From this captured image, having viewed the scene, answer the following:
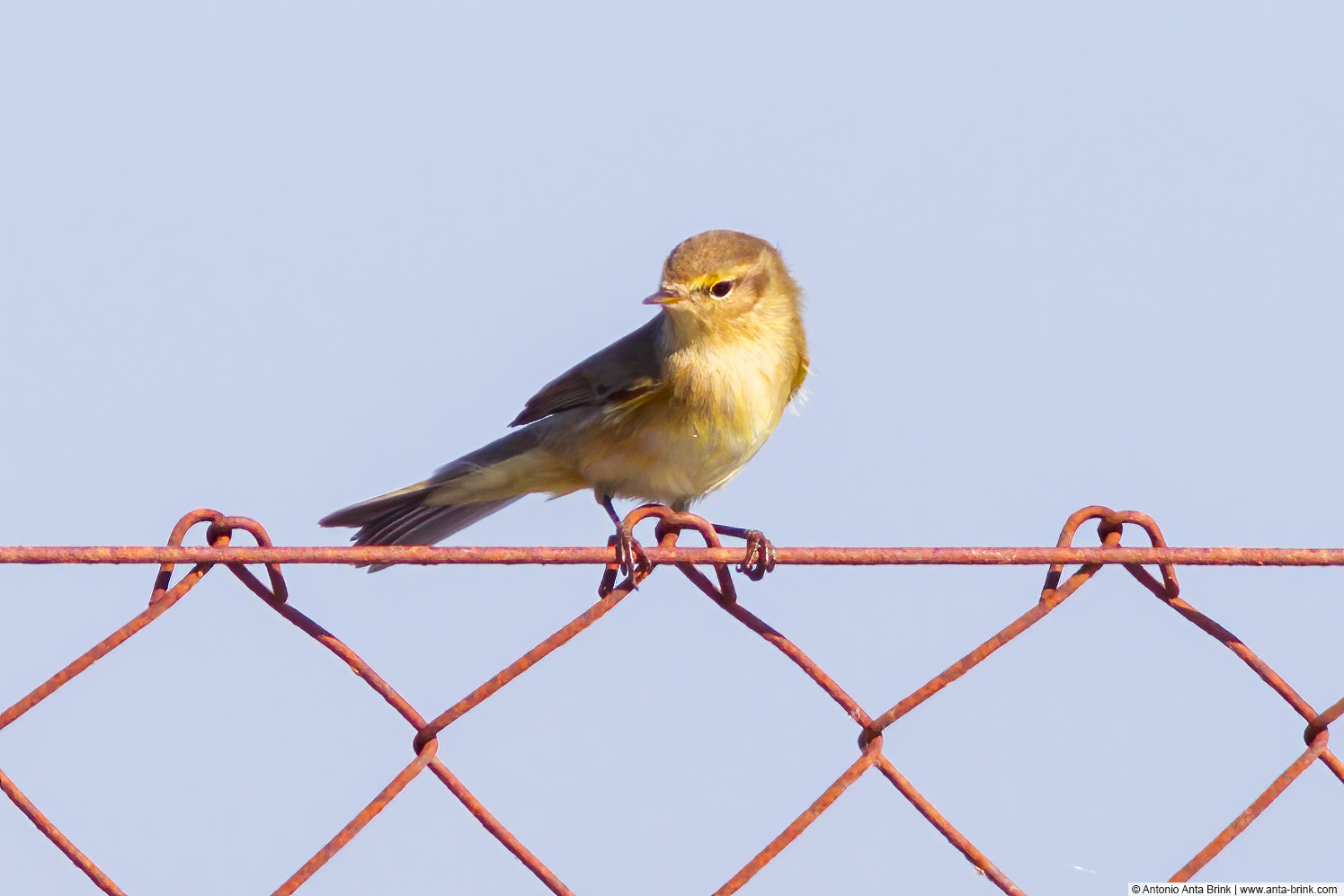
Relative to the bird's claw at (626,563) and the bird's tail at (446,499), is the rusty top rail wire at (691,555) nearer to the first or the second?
the bird's claw at (626,563)

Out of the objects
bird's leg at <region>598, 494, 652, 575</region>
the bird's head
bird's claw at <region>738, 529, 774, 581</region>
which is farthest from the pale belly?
bird's leg at <region>598, 494, 652, 575</region>

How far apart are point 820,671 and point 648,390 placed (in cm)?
286

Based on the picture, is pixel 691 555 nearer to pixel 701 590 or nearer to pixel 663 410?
pixel 701 590

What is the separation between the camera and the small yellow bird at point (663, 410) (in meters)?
5.23

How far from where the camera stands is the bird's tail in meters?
5.59

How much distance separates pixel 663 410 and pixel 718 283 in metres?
0.50

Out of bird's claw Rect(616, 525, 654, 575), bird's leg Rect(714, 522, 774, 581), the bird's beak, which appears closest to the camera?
bird's claw Rect(616, 525, 654, 575)

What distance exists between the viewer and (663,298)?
512 centimetres

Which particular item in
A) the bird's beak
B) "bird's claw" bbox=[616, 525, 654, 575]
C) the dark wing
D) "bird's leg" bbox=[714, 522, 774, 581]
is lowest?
"bird's leg" bbox=[714, 522, 774, 581]

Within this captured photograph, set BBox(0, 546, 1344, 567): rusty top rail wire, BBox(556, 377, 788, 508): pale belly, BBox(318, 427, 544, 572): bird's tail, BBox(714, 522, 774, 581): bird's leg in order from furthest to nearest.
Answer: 1. BBox(318, 427, 544, 572): bird's tail
2. BBox(556, 377, 788, 508): pale belly
3. BBox(714, 522, 774, 581): bird's leg
4. BBox(0, 546, 1344, 567): rusty top rail wire

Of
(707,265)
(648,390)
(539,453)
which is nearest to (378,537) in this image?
(539,453)

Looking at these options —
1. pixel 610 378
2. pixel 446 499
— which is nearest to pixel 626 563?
pixel 610 378

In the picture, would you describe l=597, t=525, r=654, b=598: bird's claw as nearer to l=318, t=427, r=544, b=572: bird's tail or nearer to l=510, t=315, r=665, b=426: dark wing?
l=510, t=315, r=665, b=426: dark wing

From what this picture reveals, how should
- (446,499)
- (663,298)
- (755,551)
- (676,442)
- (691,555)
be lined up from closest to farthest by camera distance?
(691,555) < (755,551) < (663,298) < (676,442) < (446,499)
